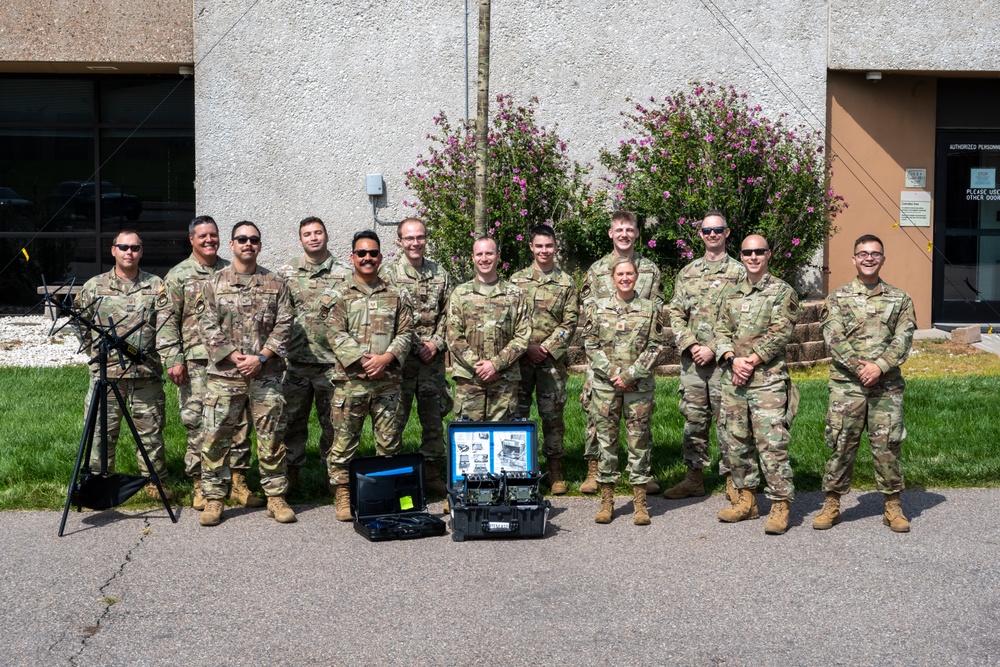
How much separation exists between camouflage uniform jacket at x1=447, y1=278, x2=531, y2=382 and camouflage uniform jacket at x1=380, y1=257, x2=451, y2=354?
372 mm

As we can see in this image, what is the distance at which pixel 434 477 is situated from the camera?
8852 mm

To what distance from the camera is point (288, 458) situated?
28.7 ft

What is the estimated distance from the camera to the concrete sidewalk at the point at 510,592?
5523 mm

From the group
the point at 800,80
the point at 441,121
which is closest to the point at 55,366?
the point at 441,121

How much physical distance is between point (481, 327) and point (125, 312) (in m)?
2.65

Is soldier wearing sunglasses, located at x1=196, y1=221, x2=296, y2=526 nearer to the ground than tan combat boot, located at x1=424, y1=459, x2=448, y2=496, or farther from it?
farther from it

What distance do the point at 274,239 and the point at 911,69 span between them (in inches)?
357

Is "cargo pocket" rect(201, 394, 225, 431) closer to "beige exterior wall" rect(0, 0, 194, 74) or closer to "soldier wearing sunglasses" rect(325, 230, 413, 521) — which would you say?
"soldier wearing sunglasses" rect(325, 230, 413, 521)

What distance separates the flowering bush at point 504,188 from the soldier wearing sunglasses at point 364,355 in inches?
225

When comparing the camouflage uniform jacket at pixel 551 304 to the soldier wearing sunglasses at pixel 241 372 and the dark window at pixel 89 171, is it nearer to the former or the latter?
the soldier wearing sunglasses at pixel 241 372

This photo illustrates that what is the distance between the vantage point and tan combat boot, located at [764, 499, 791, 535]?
7.62 metres

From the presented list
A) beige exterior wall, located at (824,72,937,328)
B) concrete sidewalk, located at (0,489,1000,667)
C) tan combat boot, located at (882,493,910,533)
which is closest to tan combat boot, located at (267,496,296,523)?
concrete sidewalk, located at (0,489,1000,667)

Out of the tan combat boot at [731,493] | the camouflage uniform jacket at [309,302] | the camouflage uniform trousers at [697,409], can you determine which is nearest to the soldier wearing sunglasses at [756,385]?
the tan combat boot at [731,493]

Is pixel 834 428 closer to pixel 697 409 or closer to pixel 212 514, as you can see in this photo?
pixel 697 409
